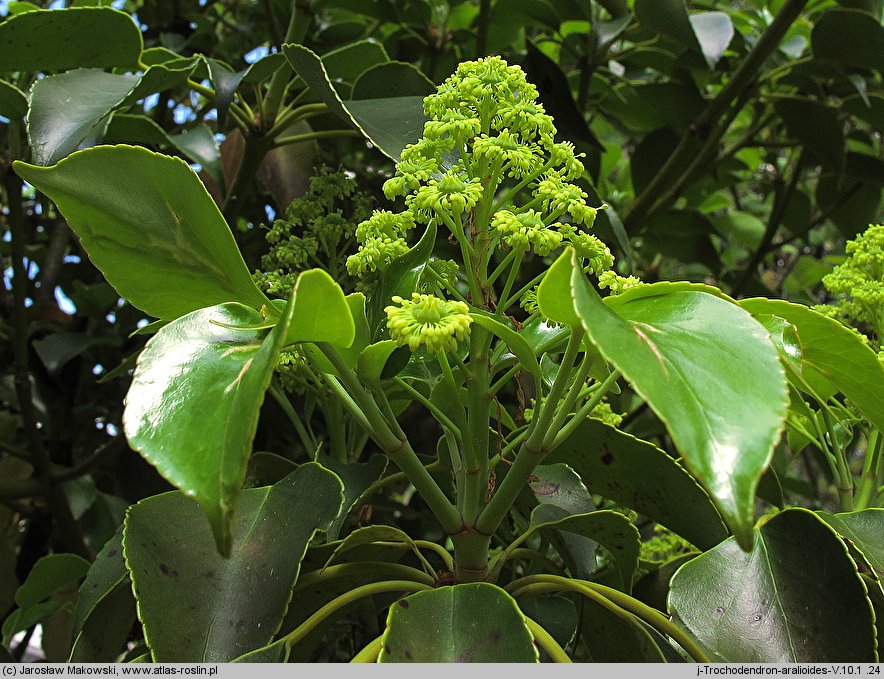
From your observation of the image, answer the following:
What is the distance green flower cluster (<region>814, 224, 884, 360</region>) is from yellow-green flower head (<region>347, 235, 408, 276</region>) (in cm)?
39

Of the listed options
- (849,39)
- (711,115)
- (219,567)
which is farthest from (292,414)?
(849,39)

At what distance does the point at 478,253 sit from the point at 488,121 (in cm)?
8

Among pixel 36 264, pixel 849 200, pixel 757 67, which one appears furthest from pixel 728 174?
pixel 36 264

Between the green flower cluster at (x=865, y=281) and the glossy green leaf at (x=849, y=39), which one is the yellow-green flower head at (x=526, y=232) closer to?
the green flower cluster at (x=865, y=281)

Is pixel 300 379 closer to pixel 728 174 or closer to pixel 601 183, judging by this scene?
pixel 601 183

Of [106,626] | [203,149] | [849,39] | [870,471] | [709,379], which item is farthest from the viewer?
[849,39]

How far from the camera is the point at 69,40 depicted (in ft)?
2.19

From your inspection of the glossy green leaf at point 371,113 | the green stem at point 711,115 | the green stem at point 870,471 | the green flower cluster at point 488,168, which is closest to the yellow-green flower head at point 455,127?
the green flower cluster at point 488,168

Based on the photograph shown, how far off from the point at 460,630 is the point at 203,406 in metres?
0.18

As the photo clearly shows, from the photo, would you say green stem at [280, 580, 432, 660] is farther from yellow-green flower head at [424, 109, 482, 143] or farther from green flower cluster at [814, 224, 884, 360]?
green flower cluster at [814, 224, 884, 360]

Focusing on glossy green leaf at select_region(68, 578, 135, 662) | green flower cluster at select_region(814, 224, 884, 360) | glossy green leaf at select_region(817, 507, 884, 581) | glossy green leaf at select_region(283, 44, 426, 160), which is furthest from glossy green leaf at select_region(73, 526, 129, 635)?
green flower cluster at select_region(814, 224, 884, 360)

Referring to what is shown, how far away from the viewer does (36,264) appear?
1.29 meters

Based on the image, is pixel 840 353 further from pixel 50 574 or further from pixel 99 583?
pixel 50 574

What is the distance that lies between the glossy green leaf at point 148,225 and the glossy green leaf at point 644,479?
0.26 metres
